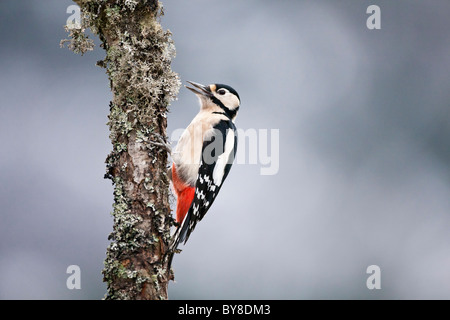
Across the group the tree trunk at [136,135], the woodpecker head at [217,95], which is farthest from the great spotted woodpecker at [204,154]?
the tree trunk at [136,135]

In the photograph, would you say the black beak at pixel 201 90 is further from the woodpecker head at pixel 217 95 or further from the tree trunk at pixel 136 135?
the tree trunk at pixel 136 135

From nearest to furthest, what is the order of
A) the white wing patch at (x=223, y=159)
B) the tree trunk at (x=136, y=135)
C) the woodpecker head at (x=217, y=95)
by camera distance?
the tree trunk at (x=136, y=135), the white wing patch at (x=223, y=159), the woodpecker head at (x=217, y=95)

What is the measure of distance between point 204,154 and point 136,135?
2.46 ft

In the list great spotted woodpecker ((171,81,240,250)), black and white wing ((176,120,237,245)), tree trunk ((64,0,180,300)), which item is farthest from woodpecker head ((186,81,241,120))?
tree trunk ((64,0,180,300))

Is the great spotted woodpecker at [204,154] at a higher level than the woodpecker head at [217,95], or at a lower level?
lower

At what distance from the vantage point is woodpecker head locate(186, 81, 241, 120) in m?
3.39

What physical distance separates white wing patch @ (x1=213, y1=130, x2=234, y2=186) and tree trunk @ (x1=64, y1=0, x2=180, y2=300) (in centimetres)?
66

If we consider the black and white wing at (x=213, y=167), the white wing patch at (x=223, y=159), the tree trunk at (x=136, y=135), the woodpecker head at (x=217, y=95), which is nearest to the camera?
the tree trunk at (x=136, y=135)

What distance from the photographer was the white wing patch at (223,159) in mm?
3141

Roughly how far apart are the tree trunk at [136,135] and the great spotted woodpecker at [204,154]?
38 cm

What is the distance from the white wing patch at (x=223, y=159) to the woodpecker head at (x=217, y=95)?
0.71ft

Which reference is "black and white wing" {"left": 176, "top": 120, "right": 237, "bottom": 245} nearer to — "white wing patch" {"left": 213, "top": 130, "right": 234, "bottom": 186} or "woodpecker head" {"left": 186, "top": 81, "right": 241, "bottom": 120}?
"white wing patch" {"left": 213, "top": 130, "right": 234, "bottom": 186}

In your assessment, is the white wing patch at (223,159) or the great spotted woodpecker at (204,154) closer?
the great spotted woodpecker at (204,154)

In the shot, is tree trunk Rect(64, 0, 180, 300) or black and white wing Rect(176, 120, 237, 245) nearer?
tree trunk Rect(64, 0, 180, 300)
